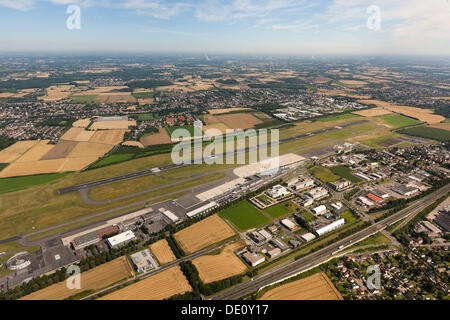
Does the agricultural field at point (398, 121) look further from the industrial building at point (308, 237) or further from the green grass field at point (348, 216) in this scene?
the industrial building at point (308, 237)

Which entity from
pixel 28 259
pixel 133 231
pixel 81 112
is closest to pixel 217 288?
pixel 133 231

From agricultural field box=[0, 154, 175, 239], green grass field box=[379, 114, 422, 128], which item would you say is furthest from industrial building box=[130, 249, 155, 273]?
green grass field box=[379, 114, 422, 128]

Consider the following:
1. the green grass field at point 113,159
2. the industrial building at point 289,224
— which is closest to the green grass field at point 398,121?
the industrial building at point 289,224

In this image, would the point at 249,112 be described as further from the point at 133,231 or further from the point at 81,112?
the point at 133,231

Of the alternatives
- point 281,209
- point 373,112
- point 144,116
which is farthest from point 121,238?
point 373,112

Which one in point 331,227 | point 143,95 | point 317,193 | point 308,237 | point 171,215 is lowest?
point 308,237

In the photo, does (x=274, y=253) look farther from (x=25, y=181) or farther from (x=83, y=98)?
(x=83, y=98)
